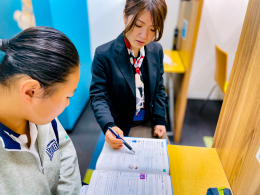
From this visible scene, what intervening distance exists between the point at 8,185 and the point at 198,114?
250 cm

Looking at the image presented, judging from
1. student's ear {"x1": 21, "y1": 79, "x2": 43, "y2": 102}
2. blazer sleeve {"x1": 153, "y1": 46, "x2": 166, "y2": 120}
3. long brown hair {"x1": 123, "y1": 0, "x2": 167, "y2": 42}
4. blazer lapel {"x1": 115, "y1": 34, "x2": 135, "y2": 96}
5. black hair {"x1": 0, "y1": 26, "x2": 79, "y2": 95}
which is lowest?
blazer sleeve {"x1": 153, "y1": 46, "x2": 166, "y2": 120}

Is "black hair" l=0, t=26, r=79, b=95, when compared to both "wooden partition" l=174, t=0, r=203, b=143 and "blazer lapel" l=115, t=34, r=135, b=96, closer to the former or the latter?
"blazer lapel" l=115, t=34, r=135, b=96

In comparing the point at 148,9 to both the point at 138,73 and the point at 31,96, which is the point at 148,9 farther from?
the point at 31,96

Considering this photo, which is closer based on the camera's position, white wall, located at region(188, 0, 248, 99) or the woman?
the woman

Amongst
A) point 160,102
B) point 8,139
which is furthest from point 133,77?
point 8,139

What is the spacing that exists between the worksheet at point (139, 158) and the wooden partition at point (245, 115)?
9.4 inches

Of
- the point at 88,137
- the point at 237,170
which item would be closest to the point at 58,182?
the point at 237,170

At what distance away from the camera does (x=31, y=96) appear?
1.73ft

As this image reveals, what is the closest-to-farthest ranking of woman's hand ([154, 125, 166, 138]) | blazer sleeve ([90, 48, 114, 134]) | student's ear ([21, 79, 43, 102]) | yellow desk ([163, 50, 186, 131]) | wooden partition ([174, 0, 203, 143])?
student's ear ([21, 79, 43, 102]), blazer sleeve ([90, 48, 114, 134]), woman's hand ([154, 125, 166, 138]), wooden partition ([174, 0, 203, 143]), yellow desk ([163, 50, 186, 131])

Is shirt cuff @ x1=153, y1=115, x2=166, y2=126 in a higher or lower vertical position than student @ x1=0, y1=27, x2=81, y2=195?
lower

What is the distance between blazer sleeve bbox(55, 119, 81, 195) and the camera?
88 centimetres

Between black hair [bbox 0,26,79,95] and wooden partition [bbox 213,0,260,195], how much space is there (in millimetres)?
562

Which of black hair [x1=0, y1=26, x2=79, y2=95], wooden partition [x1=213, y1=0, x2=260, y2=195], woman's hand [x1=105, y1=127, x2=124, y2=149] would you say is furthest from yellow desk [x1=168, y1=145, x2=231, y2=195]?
black hair [x1=0, y1=26, x2=79, y2=95]

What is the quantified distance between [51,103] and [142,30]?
1.82 feet
